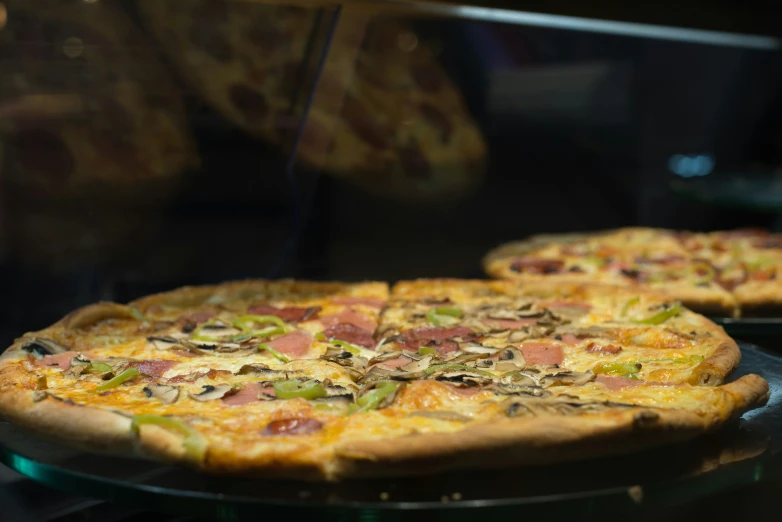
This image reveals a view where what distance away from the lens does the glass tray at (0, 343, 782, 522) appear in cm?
154

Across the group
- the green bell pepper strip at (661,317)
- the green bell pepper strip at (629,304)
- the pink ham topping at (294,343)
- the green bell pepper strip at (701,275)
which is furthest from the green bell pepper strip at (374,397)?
the green bell pepper strip at (701,275)

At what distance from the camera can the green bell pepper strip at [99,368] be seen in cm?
223

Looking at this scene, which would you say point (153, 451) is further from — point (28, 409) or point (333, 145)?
point (333, 145)

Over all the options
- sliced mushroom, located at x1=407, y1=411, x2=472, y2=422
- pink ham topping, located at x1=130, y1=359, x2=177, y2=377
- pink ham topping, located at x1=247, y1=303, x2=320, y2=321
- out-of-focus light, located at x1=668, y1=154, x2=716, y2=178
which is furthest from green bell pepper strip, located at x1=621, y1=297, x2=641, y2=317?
out-of-focus light, located at x1=668, y1=154, x2=716, y2=178

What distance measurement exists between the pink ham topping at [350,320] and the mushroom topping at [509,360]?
0.54 meters

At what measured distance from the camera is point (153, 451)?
1.72m

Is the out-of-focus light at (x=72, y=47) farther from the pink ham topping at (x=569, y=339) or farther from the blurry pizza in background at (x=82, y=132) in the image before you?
the pink ham topping at (x=569, y=339)

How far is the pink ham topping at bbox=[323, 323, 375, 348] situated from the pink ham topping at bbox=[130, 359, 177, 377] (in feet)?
1.80

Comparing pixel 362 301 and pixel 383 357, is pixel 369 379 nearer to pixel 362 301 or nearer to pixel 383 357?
pixel 383 357

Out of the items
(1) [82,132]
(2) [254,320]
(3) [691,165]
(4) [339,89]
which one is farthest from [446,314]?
(3) [691,165]

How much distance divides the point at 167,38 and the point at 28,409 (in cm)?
159

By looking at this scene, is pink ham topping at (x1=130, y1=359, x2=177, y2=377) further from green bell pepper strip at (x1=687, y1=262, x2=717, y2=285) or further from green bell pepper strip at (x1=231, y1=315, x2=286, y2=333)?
green bell pepper strip at (x1=687, y1=262, x2=717, y2=285)

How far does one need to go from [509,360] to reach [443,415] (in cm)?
58

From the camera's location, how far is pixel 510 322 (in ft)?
9.29
